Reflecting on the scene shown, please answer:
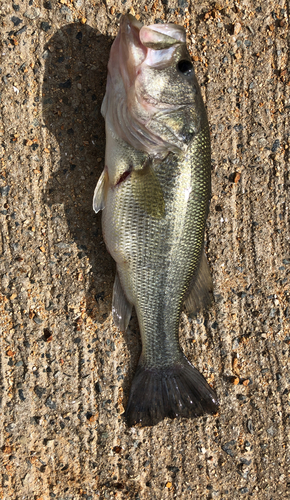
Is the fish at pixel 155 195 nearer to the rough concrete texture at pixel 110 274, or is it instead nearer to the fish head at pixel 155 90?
the fish head at pixel 155 90

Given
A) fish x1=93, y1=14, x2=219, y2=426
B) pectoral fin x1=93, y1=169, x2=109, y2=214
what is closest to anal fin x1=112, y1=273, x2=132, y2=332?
fish x1=93, y1=14, x2=219, y2=426

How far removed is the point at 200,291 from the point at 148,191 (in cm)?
76

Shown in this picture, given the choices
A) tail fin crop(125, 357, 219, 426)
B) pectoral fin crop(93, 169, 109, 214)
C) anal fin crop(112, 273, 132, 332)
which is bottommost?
tail fin crop(125, 357, 219, 426)

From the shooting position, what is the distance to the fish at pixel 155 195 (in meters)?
2.03

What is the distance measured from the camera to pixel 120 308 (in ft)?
7.75

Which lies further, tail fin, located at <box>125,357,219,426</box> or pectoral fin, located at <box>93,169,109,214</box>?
tail fin, located at <box>125,357,219,426</box>

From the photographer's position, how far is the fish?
203 centimetres

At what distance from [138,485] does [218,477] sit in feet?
1.78

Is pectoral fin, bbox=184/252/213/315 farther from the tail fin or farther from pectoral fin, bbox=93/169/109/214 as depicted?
pectoral fin, bbox=93/169/109/214

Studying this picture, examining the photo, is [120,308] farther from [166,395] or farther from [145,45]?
[145,45]

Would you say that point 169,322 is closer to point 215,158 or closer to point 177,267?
point 177,267

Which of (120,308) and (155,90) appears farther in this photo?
(120,308)

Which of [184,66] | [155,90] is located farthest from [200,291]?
[184,66]

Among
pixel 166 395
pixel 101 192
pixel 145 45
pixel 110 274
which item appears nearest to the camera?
pixel 145 45
